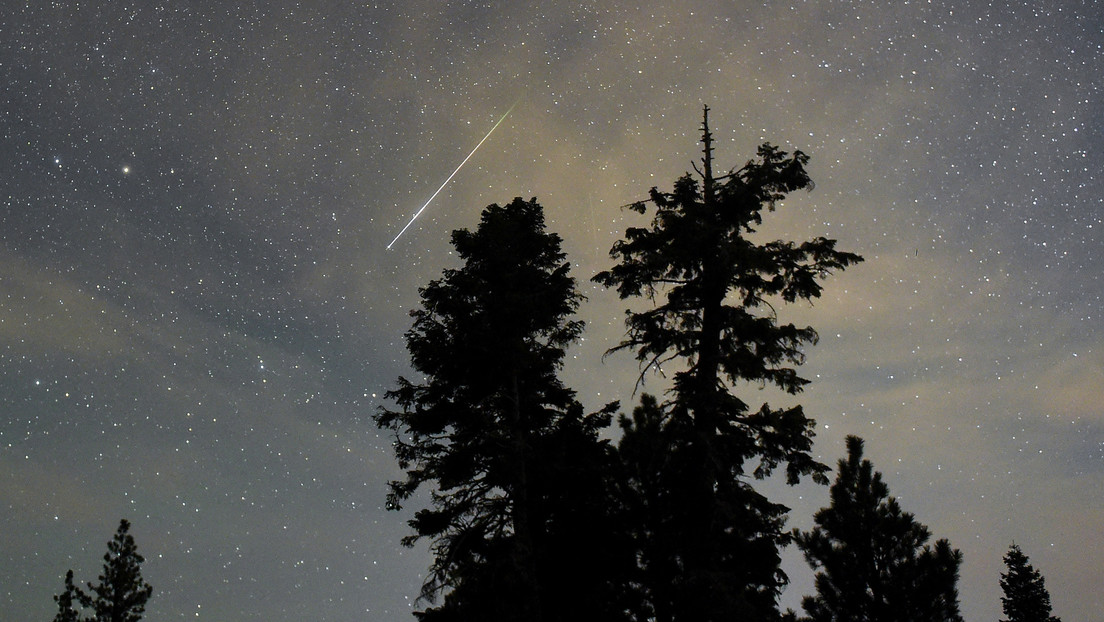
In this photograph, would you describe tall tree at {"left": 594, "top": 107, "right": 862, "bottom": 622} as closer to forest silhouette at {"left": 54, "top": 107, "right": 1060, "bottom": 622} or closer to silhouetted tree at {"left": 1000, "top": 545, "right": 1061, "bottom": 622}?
forest silhouette at {"left": 54, "top": 107, "right": 1060, "bottom": 622}

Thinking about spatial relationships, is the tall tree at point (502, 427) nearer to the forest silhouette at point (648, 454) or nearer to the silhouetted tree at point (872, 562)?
the forest silhouette at point (648, 454)

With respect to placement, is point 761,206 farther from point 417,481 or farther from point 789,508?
point 417,481

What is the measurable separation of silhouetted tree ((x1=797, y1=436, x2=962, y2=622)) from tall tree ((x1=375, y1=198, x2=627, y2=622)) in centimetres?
625

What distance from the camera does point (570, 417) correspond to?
1959 centimetres

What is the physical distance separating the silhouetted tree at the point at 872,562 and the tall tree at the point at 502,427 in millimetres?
6253

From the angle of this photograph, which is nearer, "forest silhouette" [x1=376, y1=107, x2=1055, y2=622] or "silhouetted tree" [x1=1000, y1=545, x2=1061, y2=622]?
"forest silhouette" [x1=376, y1=107, x2=1055, y2=622]

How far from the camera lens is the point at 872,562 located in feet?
64.4

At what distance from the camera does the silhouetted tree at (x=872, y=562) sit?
18.9 meters

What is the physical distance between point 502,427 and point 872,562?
36.2 ft

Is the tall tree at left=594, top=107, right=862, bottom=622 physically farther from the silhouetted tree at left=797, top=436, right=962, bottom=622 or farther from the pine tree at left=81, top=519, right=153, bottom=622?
the pine tree at left=81, top=519, right=153, bottom=622

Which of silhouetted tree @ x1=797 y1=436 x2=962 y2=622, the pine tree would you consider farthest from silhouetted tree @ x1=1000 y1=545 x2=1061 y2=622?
the pine tree

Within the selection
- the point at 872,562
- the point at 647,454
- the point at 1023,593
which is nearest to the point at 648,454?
the point at 647,454

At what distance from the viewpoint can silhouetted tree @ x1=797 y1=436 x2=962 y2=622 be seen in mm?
18891

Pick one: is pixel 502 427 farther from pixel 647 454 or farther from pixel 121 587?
pixel 121 587
